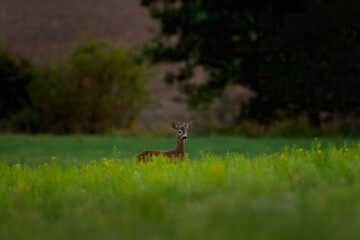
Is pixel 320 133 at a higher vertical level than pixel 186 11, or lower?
lower

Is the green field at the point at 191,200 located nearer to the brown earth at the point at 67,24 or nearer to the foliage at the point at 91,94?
the foliage at the point at 91,94

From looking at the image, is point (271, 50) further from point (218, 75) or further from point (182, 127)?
point (182, 127)

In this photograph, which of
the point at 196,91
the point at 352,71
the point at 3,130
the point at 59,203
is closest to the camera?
the point at 59,203

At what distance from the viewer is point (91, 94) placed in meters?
37.9

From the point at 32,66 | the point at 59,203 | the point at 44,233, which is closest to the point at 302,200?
the point at 44,233

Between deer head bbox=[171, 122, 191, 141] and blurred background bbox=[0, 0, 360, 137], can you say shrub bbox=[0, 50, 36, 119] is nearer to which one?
blurred background bbox=[0, 0, 360, 137]

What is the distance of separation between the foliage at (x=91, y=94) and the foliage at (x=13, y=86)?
1.65 meters

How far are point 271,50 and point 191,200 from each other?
22230 millimetres

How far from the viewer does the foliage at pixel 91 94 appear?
124 feet

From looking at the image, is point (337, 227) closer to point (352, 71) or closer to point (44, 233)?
point (44, 233)

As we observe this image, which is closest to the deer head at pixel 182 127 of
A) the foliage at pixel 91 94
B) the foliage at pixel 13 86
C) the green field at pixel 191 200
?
the green field at pixel 191 200

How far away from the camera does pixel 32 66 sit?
40.9 meters

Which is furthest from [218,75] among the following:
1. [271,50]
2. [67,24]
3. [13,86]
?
[67,24]

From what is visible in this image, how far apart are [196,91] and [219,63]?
1.92m
